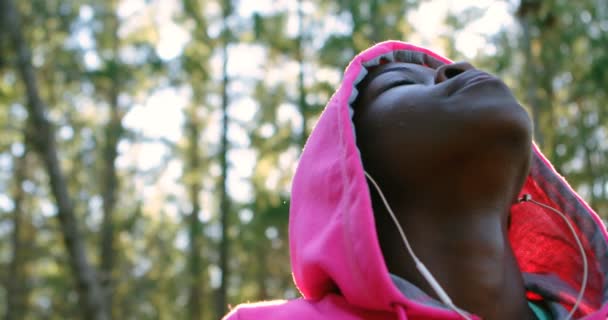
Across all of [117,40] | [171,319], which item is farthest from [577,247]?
[171,319]

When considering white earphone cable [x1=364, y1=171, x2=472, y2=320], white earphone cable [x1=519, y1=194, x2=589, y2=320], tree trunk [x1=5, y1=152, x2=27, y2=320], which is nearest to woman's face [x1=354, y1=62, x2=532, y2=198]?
white earphone cable [x1=364, y1=171, x2=472, y2=320]

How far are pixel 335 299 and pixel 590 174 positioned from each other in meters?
11.0

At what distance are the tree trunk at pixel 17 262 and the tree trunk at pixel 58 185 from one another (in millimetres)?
10716

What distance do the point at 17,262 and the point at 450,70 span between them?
15860mm

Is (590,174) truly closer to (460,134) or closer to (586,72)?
(586,72)

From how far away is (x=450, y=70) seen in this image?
2.10m

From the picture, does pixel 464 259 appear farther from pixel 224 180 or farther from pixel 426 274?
pixel 224 180

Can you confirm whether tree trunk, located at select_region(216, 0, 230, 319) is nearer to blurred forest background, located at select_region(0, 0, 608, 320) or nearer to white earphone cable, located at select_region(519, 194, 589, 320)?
blurred forest background, located at select_region(0, 0, 608, 320)

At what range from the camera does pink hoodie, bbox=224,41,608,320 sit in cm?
183

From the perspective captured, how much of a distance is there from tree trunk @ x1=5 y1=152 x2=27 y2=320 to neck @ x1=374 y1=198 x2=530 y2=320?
15389mm

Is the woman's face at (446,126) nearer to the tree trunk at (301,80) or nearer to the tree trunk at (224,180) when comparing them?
the tree trunk at (301,80)

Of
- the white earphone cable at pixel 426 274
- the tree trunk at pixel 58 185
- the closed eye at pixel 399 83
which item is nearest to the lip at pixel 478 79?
the closed eye at pixel 399 83

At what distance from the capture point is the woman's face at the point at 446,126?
1.86 metres

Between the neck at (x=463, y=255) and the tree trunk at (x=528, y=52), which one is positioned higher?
the tree trunk at (x=528, y=52)
